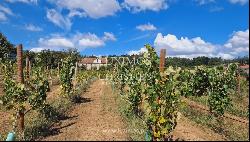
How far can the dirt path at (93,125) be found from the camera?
1387 cm

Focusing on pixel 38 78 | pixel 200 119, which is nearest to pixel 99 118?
pixel 38 78

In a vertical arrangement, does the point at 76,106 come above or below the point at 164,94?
below

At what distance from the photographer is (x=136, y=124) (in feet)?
53.6

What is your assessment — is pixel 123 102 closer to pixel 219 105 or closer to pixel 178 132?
pixel 219 105

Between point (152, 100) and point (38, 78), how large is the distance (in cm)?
870

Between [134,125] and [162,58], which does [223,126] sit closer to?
[134,125]

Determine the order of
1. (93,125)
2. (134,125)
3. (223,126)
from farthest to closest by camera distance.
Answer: (223,126), (93,125), (134,125)

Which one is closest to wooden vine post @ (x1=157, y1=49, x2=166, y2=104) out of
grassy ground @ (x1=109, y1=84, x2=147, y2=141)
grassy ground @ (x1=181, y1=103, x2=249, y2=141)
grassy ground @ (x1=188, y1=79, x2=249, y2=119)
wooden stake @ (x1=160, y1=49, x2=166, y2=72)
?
wooden stake @ (x1=160, y1=49, x2=166, y2=72)

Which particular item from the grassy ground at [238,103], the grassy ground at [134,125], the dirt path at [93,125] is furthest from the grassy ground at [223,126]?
the dirt path at [93,125]

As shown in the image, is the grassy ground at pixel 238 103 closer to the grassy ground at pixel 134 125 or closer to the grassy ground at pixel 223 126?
the grassy ground at pixel 223 126

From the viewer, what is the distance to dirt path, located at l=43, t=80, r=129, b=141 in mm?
13867

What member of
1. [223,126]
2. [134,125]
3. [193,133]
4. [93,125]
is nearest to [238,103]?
[223,126]

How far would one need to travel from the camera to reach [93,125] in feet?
53.9

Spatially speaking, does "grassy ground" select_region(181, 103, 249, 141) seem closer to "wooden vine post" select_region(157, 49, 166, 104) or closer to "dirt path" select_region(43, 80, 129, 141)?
"dirt path" select_region(43, 80, 129, 141)
